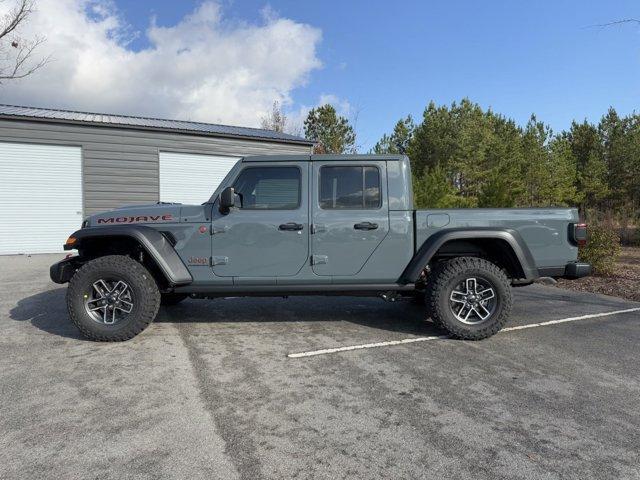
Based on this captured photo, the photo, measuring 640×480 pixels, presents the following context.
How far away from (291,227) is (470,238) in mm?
1826

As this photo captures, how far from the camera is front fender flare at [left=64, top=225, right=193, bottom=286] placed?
173 inches

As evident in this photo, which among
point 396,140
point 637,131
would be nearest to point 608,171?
point 637,131

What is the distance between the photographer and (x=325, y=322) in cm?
529

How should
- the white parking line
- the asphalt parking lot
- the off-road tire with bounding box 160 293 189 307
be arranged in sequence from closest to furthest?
1. the asphalt parking lot
2. the white parking line
3. the off-road tire with bounding box 160 293 189 307

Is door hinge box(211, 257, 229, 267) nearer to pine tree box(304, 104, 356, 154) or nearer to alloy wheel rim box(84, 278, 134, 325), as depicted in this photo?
alloy wheel rim box(84, 278, 134, 325)

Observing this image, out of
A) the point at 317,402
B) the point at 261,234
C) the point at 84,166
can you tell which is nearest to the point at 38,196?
the point at 84,166

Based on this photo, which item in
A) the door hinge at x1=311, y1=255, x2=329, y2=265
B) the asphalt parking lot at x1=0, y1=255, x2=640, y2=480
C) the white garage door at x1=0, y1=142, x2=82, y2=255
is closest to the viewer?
the asphalt parking lot at x1=0, y1=255, x2=640, y2=480

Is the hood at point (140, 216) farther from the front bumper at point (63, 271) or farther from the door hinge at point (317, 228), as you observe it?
the door hinge at point (317, 228)

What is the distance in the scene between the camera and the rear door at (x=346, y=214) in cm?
454

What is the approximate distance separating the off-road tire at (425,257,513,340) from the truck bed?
43cm

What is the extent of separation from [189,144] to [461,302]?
447 inches

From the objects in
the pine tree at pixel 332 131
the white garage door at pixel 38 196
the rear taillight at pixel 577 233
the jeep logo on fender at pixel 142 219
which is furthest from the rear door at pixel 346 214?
the pine tree at pixel 332 131

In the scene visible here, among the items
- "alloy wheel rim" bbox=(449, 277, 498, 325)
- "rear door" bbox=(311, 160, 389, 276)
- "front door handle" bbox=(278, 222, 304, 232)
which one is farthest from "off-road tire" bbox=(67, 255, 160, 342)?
"alloy wheel rim" bbox=(449, 277, 498, 325)

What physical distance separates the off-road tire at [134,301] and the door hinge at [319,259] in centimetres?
165
